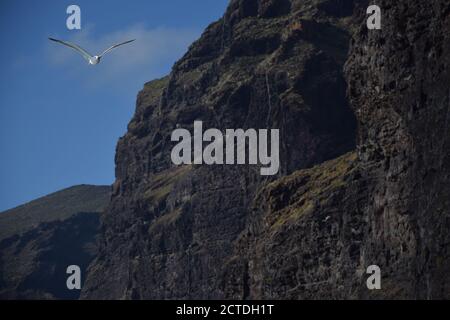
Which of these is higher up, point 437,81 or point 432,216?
point 437,81

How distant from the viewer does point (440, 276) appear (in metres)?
186
